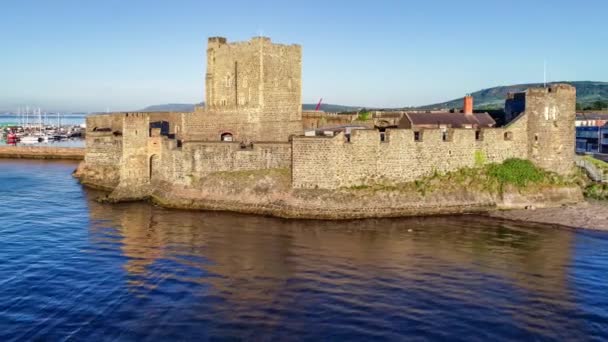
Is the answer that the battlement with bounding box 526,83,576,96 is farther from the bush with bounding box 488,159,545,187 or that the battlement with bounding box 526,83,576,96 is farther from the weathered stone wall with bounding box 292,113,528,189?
the bush with bounding box 488,159,545,187

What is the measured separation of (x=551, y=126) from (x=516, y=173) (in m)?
3.34

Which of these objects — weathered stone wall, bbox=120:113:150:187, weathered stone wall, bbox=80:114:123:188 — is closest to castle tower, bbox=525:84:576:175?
weathered stone wall, bbox=120:113:150:187

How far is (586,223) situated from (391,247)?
10363mm

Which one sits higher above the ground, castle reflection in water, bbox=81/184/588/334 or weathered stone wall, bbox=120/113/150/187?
weathered stone wall, bbox=120/113/150/187

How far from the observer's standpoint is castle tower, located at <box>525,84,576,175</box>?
1158 inches

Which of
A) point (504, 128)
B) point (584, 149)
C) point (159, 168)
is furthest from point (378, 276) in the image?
point (584, 149)

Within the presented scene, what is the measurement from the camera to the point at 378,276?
18172 mm

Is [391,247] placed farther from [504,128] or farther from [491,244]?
[504,128]

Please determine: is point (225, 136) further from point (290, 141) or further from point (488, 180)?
point (488, 180)

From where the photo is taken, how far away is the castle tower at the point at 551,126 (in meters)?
29.4

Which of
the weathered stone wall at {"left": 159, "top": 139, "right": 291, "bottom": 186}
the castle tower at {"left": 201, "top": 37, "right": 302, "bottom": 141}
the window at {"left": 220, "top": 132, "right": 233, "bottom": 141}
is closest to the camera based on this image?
the weathered stone wall at {"left": 159, "top": 139, "right": 291, "bottom": 186}

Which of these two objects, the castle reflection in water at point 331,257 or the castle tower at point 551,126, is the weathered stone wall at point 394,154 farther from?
the castle reflection in water at point 331,257

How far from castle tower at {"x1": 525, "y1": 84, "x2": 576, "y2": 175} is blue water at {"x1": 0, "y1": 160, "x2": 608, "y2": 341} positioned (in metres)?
6.09

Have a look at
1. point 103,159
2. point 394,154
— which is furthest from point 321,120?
point 103,159
